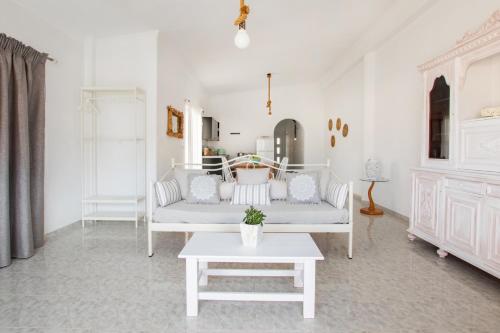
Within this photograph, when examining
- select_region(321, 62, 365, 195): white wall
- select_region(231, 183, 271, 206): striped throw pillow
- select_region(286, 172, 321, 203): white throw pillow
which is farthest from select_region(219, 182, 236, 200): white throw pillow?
select_region(321, 62, 365, 195): white wall

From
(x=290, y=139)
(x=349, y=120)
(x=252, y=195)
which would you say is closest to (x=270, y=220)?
(x=252, y=195)

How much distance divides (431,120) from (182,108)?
13.6 ft

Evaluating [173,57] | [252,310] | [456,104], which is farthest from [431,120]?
[173,57]

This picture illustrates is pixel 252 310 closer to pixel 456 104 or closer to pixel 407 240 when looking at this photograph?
pixel 407 240

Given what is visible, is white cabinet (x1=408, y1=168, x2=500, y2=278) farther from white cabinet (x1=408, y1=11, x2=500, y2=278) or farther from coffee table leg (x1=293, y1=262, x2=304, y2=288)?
coffee table leg (x1=293, y1=262, x2=304, y2=288)

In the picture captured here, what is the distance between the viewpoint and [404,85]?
14.6 ft

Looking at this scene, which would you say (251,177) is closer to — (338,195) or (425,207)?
(338,195)

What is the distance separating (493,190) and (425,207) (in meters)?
0.89

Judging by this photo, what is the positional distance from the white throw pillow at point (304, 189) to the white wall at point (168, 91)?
215 centimetres

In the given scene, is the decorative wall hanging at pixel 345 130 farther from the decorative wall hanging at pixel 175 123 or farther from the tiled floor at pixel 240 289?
the tiled floor at pixel 240 289

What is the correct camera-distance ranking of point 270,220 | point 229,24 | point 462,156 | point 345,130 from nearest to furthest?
point 462,156, point 270,220, point 229,24, point 345,130

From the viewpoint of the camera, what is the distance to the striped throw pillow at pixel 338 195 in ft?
9.78

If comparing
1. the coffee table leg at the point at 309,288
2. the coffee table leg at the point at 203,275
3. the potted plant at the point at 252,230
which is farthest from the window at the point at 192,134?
the coffee table leg at the point at 309,288

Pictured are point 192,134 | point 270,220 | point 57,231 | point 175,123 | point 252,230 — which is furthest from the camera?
point 192,134
